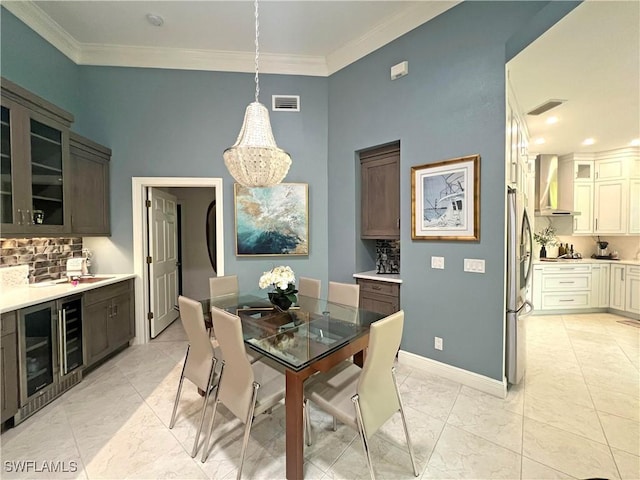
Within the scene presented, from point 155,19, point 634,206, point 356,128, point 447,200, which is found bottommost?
point 447,200

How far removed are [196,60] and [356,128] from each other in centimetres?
224

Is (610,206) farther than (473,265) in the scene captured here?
Yes

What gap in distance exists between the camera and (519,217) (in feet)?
7.91

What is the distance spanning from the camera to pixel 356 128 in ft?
11.2

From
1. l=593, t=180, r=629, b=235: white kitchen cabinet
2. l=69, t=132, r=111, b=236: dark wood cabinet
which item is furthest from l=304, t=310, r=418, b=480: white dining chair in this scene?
l=593, t=180, r=629, b=235: white kitchen cabinet

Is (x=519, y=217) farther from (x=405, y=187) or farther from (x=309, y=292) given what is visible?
(x=309, y=292)

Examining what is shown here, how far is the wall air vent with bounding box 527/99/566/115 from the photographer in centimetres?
298

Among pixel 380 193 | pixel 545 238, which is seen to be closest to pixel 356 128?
pixel 380 193

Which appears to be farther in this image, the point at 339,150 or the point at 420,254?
the point at 339,150

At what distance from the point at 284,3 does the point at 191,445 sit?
3874 millimetres

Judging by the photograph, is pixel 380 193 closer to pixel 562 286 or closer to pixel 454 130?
pixel 454 130

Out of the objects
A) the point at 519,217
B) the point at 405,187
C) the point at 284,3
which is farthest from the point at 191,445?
the point at 284,3

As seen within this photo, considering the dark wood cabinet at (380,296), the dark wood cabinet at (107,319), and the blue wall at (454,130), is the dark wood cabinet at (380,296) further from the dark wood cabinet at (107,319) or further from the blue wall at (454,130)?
the dark wood cabinet at (107,319)

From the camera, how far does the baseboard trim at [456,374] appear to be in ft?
7.77
